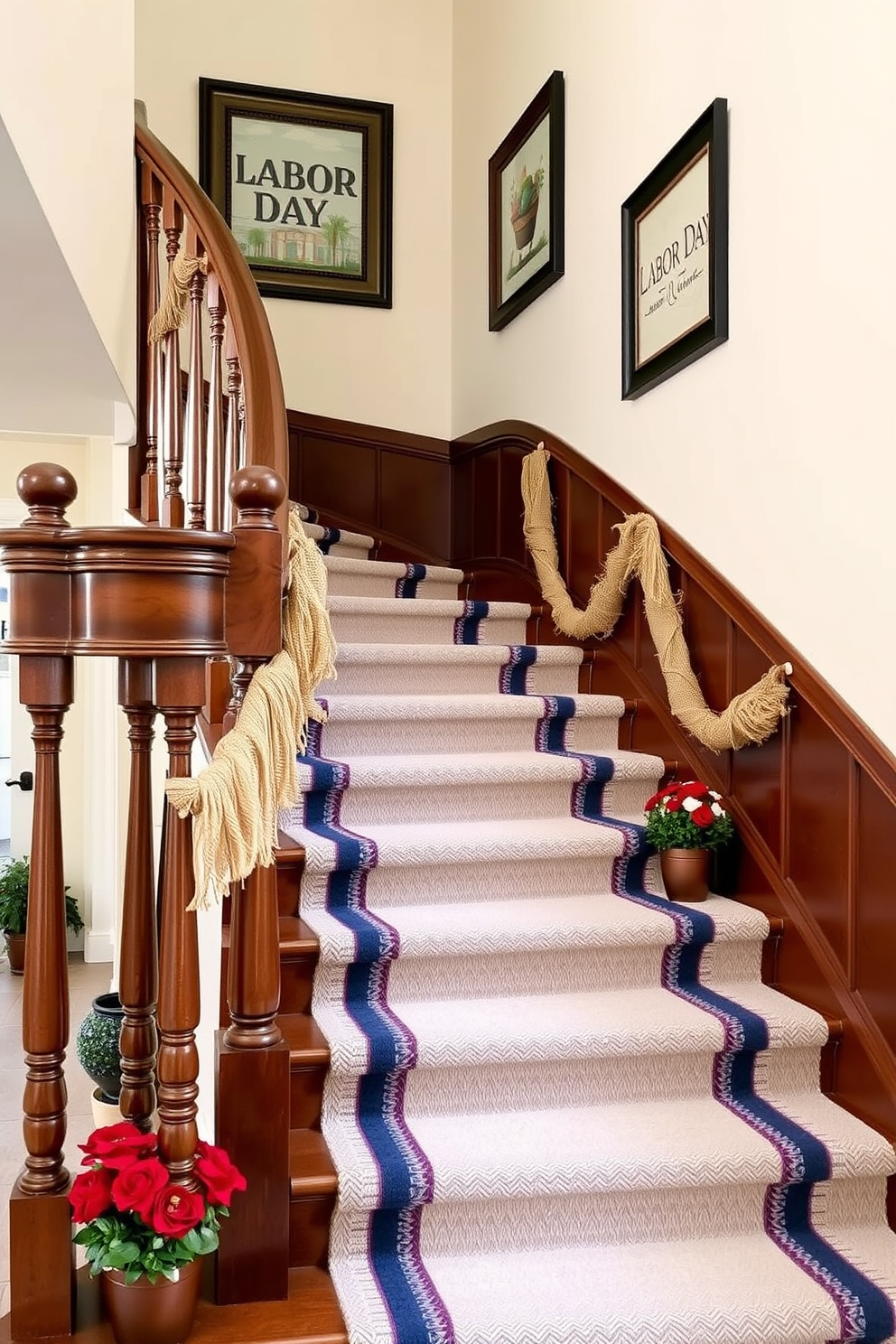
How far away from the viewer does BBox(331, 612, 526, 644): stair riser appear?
3209mm

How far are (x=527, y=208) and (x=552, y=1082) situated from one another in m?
2.94

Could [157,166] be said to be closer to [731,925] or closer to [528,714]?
[528,714]

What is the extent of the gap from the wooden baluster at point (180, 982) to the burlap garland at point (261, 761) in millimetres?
29

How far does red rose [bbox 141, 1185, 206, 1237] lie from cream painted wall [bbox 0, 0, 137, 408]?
147cm

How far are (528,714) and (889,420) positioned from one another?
1.21 m

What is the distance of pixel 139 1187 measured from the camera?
133 cm

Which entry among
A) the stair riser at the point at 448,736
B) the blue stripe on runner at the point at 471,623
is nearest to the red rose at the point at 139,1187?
the stair riser at the point at 448,736

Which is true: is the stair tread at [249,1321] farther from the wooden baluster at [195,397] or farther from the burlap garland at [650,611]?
the wooden baluster at [195,397]

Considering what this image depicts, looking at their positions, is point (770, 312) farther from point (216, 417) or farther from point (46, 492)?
point (46, 492)

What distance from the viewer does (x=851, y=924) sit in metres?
2.07

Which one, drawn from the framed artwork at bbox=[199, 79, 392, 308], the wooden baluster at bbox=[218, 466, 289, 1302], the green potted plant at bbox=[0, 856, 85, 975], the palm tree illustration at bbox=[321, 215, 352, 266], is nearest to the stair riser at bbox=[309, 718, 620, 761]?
the wooden baluster at bbox=[218, 466, 289, 1302]

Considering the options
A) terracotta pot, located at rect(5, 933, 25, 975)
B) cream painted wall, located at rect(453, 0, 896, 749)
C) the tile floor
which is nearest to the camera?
cream painted wall, located at rect(453, 0, 896, 749)

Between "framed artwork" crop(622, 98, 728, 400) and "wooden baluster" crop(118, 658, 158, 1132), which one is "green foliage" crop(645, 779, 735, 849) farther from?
"wooden baluster" crop(118, 658, 158, 1132)

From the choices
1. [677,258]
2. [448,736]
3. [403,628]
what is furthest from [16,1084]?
[677,258]
